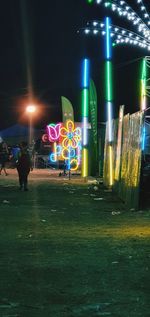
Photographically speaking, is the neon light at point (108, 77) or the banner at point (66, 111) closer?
the neon light at point (108, 77)

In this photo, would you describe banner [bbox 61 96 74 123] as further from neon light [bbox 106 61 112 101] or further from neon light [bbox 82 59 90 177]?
neon light [bbox 106 61 112 101]

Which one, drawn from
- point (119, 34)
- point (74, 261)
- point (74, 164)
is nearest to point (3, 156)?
point (74, 164)

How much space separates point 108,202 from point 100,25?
9624mm

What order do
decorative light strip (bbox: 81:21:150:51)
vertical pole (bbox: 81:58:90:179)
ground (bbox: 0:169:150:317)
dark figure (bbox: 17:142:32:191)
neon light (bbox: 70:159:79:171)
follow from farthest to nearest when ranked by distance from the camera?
neon light (bbox: 70:159:79:171), vertical pole (bbox: 81:58:90:179), decorative light strip (bbox: 81:21:150:51), dark figure (bbox: 17:142:32:191), ground (bbox: 0:169:150:317)

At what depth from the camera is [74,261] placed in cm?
923

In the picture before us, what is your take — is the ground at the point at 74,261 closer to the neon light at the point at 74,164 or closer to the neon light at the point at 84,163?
the neon light at the point at 84,163

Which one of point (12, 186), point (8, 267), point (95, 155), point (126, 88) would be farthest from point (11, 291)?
point (126, 88)

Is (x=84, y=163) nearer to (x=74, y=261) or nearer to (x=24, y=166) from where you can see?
(x=24, y=166)

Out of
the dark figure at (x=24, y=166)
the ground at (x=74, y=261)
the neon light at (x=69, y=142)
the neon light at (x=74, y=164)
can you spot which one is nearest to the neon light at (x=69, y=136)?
the neon light at (x=69, y=142)

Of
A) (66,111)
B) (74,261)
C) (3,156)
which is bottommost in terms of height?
(74,261)

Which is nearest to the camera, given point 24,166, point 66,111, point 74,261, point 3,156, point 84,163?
point 74,261

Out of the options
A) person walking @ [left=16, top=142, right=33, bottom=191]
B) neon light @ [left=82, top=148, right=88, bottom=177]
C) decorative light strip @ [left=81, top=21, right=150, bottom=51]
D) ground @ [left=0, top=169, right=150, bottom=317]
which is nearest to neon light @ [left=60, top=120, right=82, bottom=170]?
neon light @ [left=82, top=148, right=88, bottom=177]

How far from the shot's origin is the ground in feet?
22.3

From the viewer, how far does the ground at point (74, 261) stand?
6.80 m
